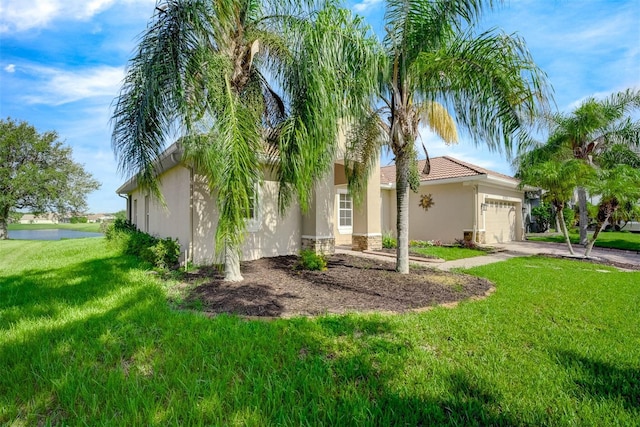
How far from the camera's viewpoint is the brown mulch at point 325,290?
17.1 feet

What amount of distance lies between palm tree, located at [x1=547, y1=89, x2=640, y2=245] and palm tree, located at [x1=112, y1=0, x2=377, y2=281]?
11.8 metres

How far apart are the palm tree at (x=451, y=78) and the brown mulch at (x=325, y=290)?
3.46 feet

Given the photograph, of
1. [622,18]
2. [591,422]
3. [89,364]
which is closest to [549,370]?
[591,422]

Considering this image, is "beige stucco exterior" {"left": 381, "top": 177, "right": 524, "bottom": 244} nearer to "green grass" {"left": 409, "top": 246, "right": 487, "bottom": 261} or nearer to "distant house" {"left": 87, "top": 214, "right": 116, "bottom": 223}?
"green grass" {"left": 409, "top": 246, "right": 487, "bottom": 261}

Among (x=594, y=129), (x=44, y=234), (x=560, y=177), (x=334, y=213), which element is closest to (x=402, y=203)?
(x=334, y=213)

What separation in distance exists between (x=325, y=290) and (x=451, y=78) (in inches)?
197

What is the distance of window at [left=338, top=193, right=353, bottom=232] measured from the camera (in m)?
14.6

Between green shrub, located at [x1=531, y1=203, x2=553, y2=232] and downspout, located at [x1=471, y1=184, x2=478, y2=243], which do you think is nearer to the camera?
downspout, located at [x1=471, y1=184, x2=478, y2=243]

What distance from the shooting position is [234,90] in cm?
654

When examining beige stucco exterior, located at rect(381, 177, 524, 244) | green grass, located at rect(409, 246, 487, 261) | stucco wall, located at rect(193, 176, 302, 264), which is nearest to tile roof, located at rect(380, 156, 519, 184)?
beige stucco exterior, located at rect(381, 177, 524, 244)

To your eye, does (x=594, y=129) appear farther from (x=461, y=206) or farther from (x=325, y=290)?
(x=325, y=290)

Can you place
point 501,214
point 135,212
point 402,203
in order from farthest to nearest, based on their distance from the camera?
point 135,212 → point 501,214 → point 402,203

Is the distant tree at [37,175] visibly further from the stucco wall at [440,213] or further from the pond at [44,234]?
the stucco wall at [440,213]

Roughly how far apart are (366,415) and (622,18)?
9.84 m
